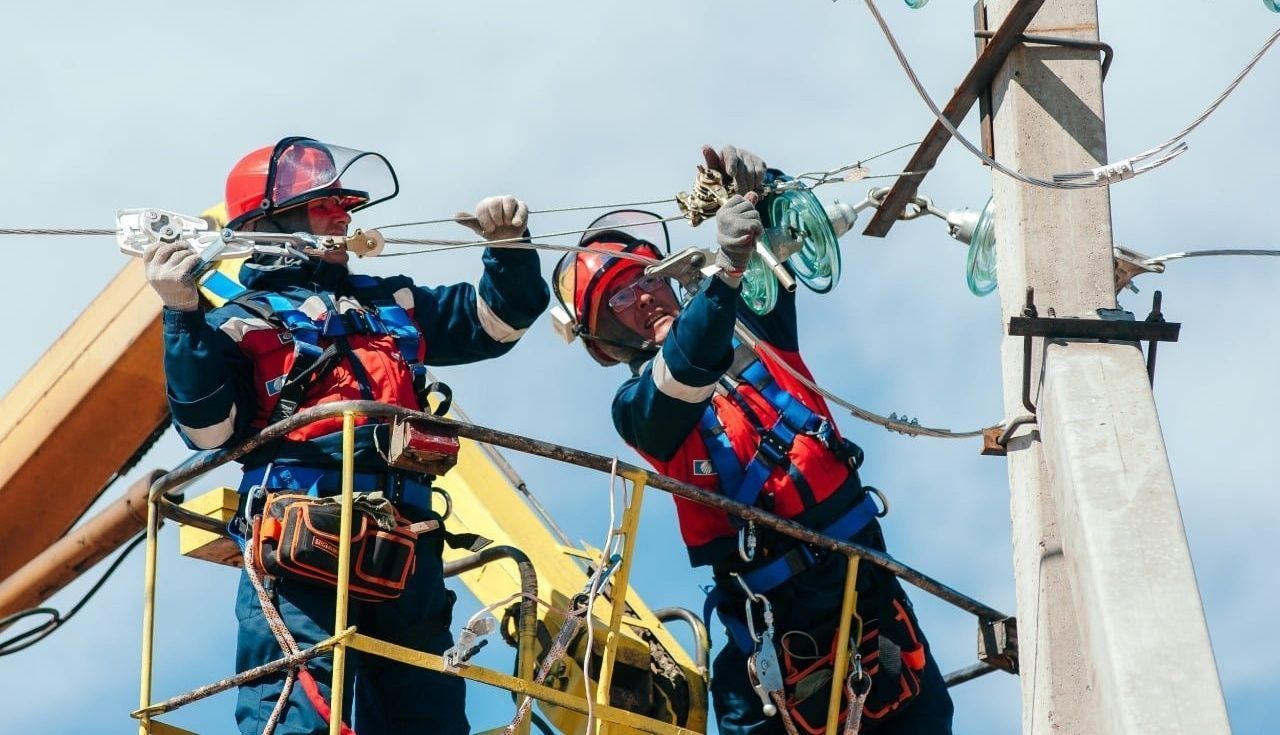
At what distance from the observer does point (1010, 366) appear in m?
6.29

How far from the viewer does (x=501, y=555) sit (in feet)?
24.1

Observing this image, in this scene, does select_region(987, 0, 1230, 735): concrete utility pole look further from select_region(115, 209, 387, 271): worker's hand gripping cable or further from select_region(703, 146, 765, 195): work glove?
select_region(115, 209, 387, 271): worker's hand gripping cable

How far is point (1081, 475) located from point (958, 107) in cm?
169

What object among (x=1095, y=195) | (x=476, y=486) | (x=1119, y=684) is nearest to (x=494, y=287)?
(x=476, y=486)

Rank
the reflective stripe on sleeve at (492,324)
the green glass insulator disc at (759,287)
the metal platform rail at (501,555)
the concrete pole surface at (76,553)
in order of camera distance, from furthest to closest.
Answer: the concrete pole surface at (76,553) < the reflective stripe on sleeve at (492,324) < the green glass insulator disc at (759,287) < the metal platform rail at (501,555)

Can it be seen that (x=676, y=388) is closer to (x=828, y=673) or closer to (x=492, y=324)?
(x=492, y=324)

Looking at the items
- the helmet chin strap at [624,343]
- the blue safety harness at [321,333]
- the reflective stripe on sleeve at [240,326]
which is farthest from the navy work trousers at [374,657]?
the helmet chin strap at [624,343]

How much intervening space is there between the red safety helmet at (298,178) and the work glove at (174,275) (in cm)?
73

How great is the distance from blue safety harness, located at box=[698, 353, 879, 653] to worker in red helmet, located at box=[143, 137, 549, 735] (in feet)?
3.05

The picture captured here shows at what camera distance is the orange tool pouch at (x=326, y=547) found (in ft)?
20.6

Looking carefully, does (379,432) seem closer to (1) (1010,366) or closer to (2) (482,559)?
(2) (482,559)

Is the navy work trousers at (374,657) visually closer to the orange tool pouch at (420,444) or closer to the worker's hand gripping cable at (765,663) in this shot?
the orange tool pouch at (420,444)

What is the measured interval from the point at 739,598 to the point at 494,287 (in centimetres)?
137

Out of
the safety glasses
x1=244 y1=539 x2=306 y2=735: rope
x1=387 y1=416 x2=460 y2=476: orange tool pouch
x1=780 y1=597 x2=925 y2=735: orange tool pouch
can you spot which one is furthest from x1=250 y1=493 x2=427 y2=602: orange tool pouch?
the safety glasses
